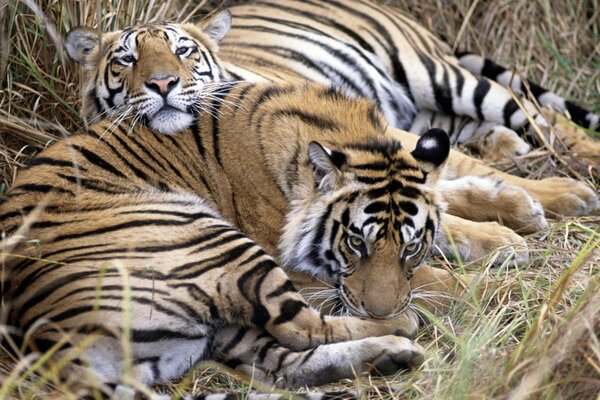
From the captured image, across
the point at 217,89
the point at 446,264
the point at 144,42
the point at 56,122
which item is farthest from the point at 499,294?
the point at 56,122

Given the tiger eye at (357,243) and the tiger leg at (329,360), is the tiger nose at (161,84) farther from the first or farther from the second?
the tiger leg at (329,360)

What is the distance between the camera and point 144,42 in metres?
4.05

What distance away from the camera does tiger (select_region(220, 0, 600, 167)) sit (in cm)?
514

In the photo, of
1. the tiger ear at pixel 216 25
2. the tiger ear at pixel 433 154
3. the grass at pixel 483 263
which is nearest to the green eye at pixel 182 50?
the tiger ear at pixel 216 25

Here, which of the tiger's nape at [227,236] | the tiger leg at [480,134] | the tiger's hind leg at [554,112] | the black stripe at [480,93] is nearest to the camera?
the tiger's nape at [227,236]

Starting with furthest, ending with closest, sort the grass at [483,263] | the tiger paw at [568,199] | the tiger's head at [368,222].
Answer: the tiger paw at [568,199]
the tiger's head at [368,222]
the grass at [483,263]

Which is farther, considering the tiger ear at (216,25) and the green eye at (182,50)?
the tiger ear at (216,25)

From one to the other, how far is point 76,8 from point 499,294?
7.69ft

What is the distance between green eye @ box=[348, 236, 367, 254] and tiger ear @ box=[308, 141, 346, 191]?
21 centimetres

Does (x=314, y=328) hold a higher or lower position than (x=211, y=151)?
lower

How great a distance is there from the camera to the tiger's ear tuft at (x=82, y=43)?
4.14 metres

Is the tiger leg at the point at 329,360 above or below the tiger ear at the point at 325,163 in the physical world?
below

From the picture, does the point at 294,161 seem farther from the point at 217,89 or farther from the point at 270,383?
the point at 270,383

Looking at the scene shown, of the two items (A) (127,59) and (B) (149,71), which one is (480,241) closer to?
(B) (149,71)
